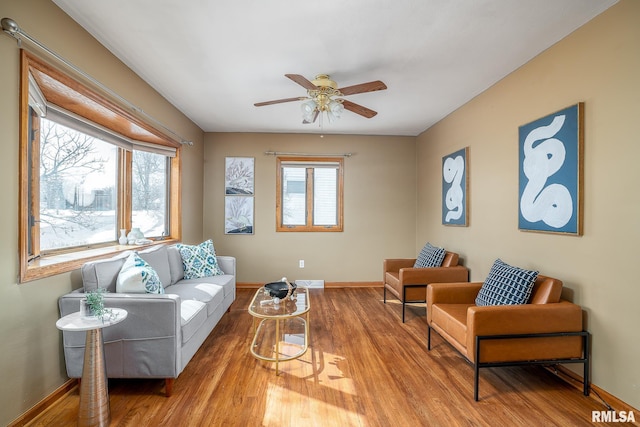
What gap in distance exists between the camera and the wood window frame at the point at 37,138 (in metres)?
1.86

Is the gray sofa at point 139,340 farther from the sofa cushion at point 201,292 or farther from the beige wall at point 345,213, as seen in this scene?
the beige wall at point 345,213

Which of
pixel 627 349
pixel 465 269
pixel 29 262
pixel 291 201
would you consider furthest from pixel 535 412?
pixel 291 201

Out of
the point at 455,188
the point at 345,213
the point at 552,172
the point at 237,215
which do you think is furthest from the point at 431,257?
the point at 237,215

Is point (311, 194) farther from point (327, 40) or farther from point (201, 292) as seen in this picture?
point (327, 40)

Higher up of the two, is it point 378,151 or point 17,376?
point 378,151

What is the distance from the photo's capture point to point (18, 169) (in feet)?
6.03

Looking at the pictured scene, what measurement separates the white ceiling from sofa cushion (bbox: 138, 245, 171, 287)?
175 cm

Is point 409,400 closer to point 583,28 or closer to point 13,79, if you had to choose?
point 583,28

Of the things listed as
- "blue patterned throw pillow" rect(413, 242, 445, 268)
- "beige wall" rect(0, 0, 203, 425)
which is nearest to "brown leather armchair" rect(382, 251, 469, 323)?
"blue patterned throw pillow" rect(413, 242, 445, 268)

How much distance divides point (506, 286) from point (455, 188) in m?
1.83

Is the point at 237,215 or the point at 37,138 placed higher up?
the point at 37,138

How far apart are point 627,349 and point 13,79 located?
13.2ft

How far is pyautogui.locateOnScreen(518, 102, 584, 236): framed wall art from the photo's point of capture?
225cm

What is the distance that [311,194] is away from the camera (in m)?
5.32
